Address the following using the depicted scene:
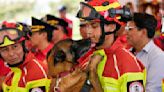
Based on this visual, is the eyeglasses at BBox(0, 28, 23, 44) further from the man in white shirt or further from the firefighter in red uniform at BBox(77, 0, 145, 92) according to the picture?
the man in white shirt

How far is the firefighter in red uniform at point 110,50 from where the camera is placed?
14.4ft

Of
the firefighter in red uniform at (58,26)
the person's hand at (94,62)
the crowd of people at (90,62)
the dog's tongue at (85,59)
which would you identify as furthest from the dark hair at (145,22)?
the firefighter in red uniform at (58,26)

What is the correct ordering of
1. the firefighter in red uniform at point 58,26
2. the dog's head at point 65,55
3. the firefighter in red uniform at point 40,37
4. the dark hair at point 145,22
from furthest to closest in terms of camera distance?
the firefighter in red uniform at point 58,26 → the firefighter in red uniform at point 40,37 → the dark hair at point 145,22 → the dog's head at point 65,55

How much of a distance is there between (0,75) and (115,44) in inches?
72.8

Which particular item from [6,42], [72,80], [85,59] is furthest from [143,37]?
[72,80]

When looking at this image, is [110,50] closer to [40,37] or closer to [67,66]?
[67,66]

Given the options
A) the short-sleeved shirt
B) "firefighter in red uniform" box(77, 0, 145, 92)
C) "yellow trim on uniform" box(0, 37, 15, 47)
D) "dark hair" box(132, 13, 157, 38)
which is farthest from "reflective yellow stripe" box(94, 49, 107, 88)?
"dark hair" box(132, 13, 157, 38)

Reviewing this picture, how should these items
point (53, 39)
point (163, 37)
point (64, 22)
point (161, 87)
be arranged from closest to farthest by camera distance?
point (161, 87) < point (163, 37) < point (53, 39) < point (64, 22)

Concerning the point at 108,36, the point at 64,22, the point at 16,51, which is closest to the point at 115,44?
the point at 108,36

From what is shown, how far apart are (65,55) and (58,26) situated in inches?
163

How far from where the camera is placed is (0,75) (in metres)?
6.06

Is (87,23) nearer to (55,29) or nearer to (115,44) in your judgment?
(115,44)

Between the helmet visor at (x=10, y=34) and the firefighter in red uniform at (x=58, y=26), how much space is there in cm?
258

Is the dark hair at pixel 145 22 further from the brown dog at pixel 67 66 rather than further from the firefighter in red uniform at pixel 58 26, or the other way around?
the firefighter in red uniform at pixel 58 26
